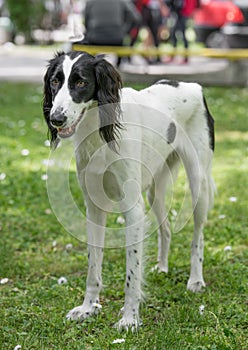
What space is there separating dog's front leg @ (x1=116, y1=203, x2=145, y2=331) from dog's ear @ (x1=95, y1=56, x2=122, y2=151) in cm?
50

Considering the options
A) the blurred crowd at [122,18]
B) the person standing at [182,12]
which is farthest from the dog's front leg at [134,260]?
the person standing at [182,12]

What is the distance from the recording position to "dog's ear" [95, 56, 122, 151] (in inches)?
145

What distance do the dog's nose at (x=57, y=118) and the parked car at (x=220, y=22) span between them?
14.5m

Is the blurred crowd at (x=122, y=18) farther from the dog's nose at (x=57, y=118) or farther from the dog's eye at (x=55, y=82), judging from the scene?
the dog's nose at (x=57, y=118)

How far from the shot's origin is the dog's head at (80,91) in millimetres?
3551

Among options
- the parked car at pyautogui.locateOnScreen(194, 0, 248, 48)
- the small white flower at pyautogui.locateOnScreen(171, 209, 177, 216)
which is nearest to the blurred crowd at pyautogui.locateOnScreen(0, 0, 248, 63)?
the parked car at pyautogui.locateOnScreen(194, 0, 248, 48)

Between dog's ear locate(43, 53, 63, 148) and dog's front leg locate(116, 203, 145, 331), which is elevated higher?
dog's ear locate(43, 53, 63, 148)

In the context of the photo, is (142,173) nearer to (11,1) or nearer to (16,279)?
(16,279)

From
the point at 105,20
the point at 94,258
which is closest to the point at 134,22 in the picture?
the point at 105,20

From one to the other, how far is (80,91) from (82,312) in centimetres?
145

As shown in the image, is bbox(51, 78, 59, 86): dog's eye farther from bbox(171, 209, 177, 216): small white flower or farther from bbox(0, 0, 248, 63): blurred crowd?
bbox(171, 209, 177, 216): small white flower

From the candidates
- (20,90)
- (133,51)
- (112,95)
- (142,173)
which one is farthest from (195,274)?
(20,90)

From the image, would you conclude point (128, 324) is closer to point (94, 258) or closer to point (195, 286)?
point (94, 258)

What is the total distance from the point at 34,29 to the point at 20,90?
11960 millimetres
